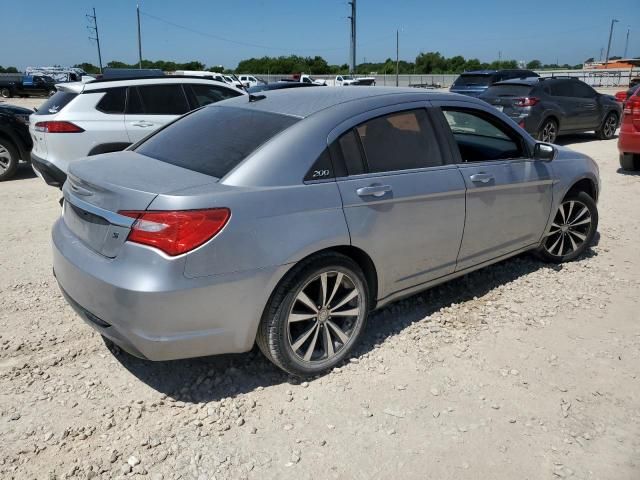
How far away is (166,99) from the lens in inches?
295

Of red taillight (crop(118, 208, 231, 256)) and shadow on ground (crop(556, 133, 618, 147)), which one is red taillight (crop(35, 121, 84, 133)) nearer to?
red taillight (crop(118, 208, 231, 256))

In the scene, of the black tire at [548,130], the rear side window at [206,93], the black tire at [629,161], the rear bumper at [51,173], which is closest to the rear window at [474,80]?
the black tire at [548,130]

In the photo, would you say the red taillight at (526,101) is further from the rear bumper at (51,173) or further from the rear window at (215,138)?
the rear window at (215,138)

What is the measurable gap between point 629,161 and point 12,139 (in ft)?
34.3

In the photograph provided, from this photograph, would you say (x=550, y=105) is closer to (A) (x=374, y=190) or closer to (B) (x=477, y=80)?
(B) (x=477, y=80)

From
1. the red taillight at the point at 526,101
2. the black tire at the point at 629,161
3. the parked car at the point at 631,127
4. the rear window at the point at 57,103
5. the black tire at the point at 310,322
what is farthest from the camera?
the red taillight at the point at 526,101

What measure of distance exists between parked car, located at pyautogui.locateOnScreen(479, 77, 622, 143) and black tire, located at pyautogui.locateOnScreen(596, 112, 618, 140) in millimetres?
33

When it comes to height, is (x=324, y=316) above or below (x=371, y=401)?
above

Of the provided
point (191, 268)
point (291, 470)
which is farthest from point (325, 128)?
point (291, 470)

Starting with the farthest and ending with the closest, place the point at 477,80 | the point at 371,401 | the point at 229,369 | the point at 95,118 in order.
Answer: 1. the point at 477,80
2. the point at 95,118
3. the point at 229,369
4. the point at 371,401

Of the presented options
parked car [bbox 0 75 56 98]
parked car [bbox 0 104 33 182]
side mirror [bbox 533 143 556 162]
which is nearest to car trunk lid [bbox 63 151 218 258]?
side mirror [bbox 533 143 556 162]

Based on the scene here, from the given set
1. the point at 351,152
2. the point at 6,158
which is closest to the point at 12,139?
the point at 6,158

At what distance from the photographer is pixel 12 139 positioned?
8930 mm

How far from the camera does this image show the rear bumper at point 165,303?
2527 millimetres
